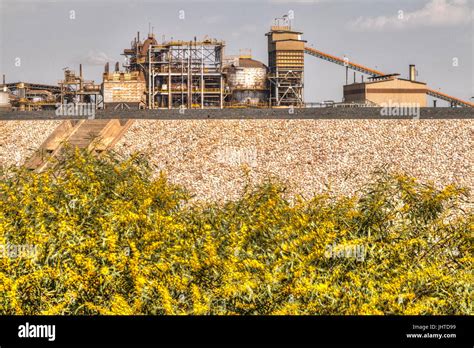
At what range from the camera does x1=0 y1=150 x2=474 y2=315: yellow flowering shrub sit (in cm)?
923

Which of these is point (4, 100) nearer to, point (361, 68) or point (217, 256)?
point (361, 68)

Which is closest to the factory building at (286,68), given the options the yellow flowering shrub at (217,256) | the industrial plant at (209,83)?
the industrial plant at (209,83)

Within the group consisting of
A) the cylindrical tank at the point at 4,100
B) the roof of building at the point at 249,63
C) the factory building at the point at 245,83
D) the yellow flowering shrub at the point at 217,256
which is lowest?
the yellow flowering shrub at the point at 217,256

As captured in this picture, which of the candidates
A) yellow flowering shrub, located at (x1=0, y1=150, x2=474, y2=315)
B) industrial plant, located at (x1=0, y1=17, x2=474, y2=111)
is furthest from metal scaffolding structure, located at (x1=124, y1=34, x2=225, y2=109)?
yellow flowering shrub, located at (x1=0, y1=150, x2=474, y2=315)

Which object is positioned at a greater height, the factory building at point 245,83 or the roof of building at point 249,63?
the roof of building at point 249,63

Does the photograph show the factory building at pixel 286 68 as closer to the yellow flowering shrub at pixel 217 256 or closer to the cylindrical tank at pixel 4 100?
the cylindrical tank at pixel 4 100

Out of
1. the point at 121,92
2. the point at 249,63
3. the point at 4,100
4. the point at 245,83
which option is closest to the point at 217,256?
the point at 4,100

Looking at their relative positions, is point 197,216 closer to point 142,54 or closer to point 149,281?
point 149,281

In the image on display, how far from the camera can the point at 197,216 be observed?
12.9 m

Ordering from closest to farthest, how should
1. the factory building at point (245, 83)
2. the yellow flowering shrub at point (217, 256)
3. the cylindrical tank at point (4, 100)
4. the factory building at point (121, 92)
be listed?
the yellow flowering shrub at point (217, 256) → the cylindrical tank at point (4, 100) → the factory building at point (121, 92) → the factory building at point (245, 83)

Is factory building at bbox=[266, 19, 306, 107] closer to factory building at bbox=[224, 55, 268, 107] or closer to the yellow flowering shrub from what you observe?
factory building at bbox=[224, 55, 268, 107]

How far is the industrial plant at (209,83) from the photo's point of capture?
5775 cm

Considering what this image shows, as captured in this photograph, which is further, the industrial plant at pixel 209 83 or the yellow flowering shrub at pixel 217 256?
the industrial plant at pixel 209 83

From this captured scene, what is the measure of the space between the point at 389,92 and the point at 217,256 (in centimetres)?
5224
